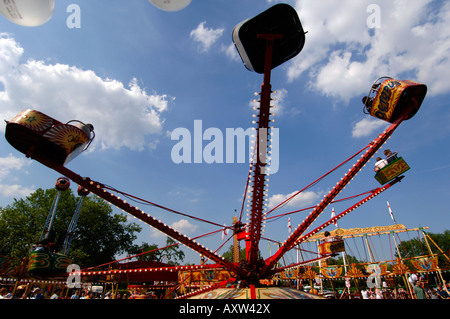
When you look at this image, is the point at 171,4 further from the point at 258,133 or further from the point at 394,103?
the point at 394,103

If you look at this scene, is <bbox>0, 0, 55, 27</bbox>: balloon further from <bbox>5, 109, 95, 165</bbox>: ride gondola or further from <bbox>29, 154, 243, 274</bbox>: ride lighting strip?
<bbox>29, 154, 243, 274</bbox>: ride lighting strip

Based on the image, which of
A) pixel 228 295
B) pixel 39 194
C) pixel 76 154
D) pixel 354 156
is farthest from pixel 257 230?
pixel 39 194

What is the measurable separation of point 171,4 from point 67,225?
44.1 metres

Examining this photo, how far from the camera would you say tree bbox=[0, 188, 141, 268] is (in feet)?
107

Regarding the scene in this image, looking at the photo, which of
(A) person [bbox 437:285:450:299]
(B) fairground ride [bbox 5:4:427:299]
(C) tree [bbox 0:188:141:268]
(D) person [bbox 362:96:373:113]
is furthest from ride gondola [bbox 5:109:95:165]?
(C) tree [bbox 0:188:141:268]

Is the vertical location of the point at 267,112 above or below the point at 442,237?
Answer: below

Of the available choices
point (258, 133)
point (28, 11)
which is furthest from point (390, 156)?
point (28, 11)

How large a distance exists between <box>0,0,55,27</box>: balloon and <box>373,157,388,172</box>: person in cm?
827

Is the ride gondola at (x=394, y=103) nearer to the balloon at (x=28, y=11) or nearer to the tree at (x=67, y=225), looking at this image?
the balloon at (x=28, y=11)

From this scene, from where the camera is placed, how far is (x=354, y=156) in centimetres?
637

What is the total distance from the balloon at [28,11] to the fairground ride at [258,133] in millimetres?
2031

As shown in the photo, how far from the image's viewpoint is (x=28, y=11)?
128 inches
